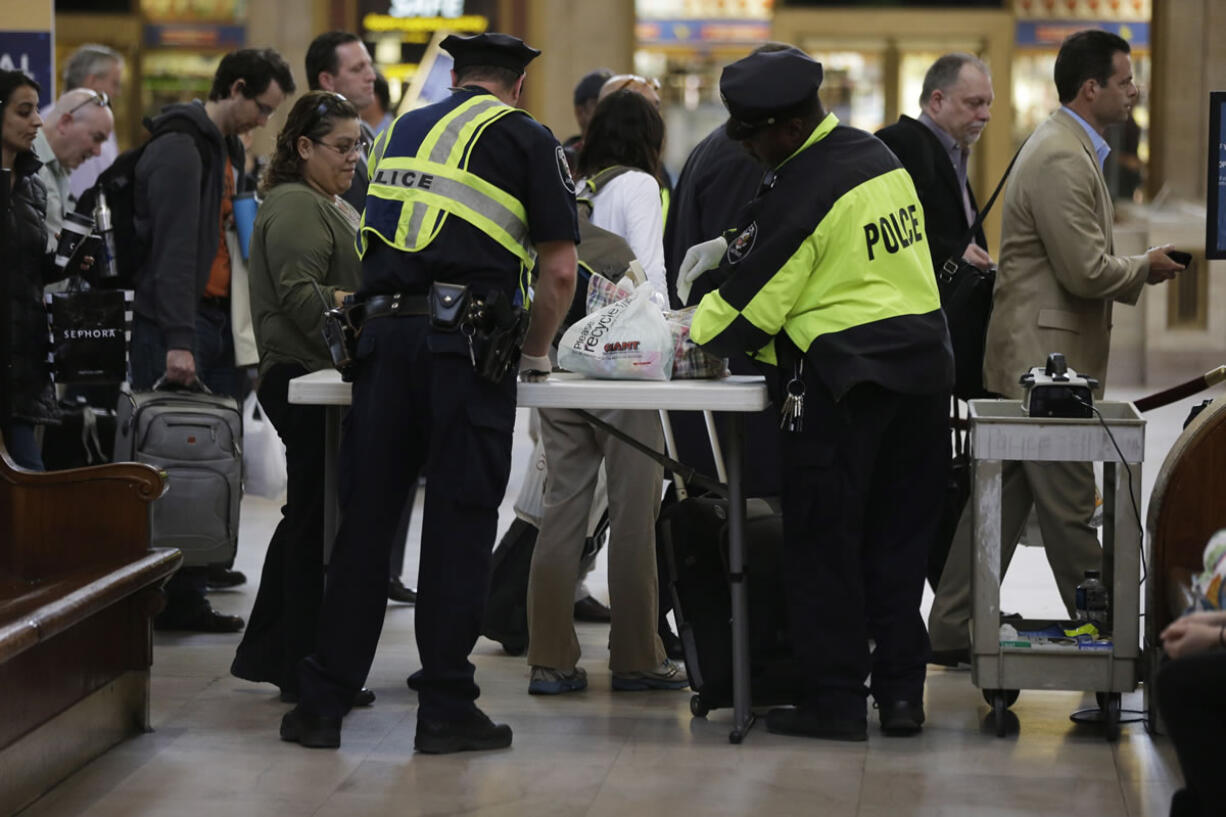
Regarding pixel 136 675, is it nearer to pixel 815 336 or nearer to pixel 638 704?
pixel 638 704

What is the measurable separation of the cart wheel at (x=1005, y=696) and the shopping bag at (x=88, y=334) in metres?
2.78

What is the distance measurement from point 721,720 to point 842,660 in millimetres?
421

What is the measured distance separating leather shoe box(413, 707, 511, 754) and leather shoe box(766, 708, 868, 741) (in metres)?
0.70

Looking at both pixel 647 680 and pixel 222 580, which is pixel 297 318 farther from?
pixel 222 580

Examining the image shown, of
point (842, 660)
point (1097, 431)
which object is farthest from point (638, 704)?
point (1097, 431)

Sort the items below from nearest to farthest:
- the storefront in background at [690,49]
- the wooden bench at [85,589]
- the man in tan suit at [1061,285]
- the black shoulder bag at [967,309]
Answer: the wooden bench at [85,589] < the man in tan suit at [1061,285] < the black shoulder bag at [967,309] < the storefront in background at [690,49]

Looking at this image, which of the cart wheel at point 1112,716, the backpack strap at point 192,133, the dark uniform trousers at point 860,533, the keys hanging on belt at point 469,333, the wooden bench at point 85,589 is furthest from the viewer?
the backpack strap at point 192,133

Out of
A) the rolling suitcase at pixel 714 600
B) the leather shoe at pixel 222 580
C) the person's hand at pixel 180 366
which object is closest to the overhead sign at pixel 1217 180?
the rolling suitcase at pixel 714 600

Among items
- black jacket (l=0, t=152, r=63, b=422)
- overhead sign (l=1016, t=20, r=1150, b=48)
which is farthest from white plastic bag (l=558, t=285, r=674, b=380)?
overhead sign (l=1016, t=20, r=1150, b=48)

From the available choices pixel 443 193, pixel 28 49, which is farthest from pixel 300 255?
pixel 28 49

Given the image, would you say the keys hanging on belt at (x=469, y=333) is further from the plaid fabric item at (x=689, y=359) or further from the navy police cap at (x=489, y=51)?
the navy police cap at (x=489, y=51)

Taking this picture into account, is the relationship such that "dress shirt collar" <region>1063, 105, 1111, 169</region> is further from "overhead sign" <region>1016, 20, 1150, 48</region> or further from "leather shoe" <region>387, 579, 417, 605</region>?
"overhead sign" <region>1016, 20, 1150, 48</region>

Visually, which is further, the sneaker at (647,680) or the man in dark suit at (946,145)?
the man in dark suit at (946,145)

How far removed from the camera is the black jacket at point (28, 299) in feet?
18.2
